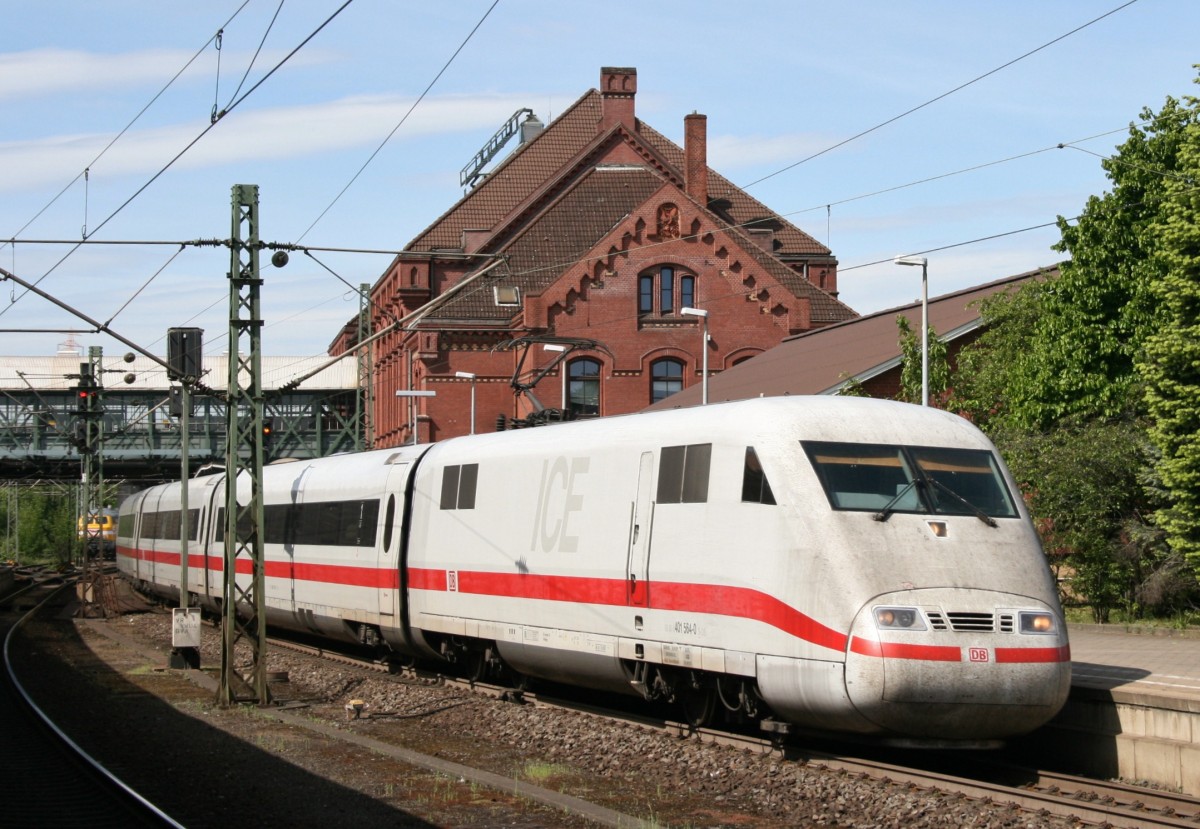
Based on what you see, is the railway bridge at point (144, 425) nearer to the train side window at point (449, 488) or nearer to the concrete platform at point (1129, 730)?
the train side window at point (449, 488)

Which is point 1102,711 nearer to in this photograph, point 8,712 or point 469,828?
point 469,828

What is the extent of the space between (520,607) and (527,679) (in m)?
2.01

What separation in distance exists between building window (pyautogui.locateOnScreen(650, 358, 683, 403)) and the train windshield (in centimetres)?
4395

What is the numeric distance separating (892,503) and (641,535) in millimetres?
3041

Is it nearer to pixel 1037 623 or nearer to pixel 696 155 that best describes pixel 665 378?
pixel 696 155

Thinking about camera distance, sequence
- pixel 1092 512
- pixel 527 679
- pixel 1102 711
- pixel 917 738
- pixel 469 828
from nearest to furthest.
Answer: pixel 469 828
pixel 917 738
pixel 1102 711
pixel 527 679
pixel 1092 512

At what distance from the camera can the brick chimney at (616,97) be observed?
70.4 meters

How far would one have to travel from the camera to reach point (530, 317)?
185ft

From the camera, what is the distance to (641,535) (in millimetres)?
15359

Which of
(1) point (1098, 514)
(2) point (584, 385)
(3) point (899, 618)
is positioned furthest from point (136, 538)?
(3) point (899, 618)

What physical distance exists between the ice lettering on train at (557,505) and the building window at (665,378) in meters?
40.2

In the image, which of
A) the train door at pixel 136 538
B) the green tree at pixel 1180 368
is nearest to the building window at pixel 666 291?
the train door at pixel 136 538

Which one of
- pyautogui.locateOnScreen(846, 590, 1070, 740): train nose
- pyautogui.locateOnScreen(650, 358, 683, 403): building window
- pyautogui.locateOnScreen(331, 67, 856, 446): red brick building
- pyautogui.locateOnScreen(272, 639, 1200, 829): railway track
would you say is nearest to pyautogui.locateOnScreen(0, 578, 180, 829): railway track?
pyautogui.locateOnScreen(272, 639, 1200, 829): railway track

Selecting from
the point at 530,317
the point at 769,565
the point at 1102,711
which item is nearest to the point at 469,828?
the point at 769,565
